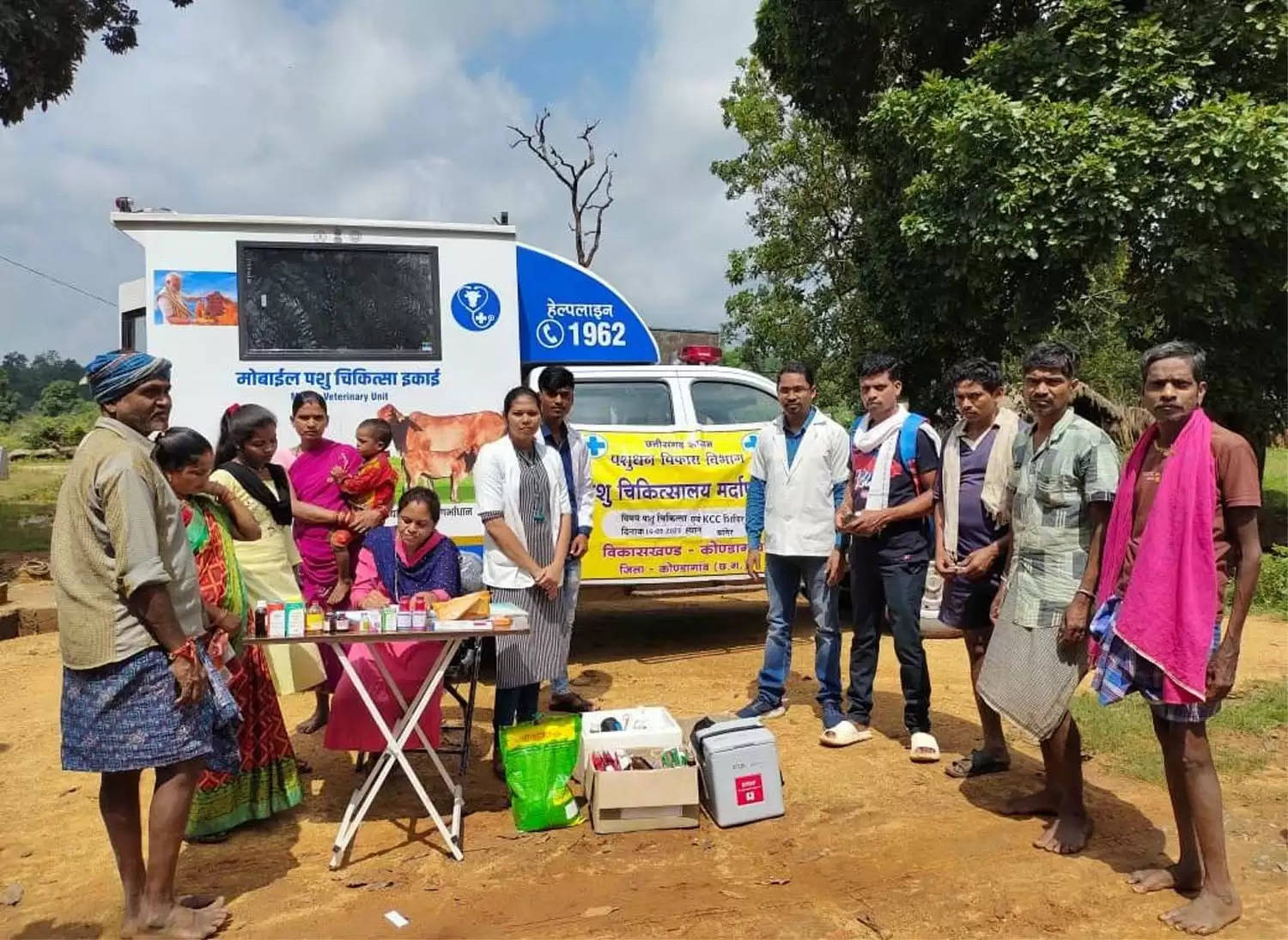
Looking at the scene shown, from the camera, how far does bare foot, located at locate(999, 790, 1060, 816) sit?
3.86 meters

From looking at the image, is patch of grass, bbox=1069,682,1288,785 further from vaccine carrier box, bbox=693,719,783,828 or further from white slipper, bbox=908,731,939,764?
vaccine carrier box, bbox=693,719,783,828

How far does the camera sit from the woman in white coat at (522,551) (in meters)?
4.04

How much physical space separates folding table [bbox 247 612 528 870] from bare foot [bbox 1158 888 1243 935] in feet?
8.02

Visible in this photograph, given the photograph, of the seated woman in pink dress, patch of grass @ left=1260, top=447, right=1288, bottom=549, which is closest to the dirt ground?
the seated woman in pink dress

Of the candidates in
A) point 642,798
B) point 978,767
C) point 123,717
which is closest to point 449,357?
point 642,798

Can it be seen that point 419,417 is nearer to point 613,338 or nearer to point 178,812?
point 613,338

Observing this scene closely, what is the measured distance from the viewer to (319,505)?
175 inches

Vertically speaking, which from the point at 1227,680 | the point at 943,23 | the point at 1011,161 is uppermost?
the point at 943,23

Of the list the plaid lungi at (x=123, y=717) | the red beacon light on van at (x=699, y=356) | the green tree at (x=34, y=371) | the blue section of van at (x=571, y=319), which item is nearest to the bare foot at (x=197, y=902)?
the plaid lungi at (x=123, y=717)

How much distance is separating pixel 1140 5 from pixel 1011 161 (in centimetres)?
251

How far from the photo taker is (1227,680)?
2877 mm

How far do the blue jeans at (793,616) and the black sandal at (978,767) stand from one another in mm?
676

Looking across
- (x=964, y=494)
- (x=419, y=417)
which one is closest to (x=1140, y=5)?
(x=964, y=494)

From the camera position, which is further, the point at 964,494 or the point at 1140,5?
the point at 1140,5
